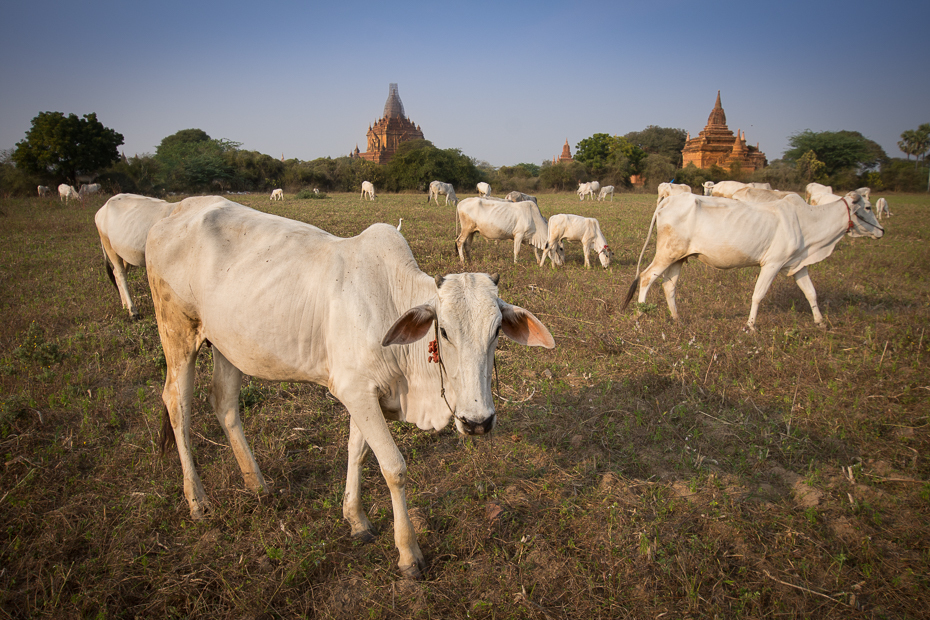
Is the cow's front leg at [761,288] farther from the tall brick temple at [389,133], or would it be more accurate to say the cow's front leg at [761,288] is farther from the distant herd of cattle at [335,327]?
the tall brick temple at [389,133]

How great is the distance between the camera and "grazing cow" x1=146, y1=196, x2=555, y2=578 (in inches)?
101

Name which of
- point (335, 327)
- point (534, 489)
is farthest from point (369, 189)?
point (335, 327)

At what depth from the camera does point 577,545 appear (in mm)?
3053

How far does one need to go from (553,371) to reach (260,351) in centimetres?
343

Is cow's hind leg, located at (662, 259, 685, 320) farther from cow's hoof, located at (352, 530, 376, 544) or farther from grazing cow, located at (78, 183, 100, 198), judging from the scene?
grazing cow, located at (78, 183, 100, 198)

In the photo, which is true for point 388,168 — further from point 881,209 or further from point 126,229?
point 126,229

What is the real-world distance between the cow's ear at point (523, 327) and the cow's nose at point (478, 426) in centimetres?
53

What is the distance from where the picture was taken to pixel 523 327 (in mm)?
2803

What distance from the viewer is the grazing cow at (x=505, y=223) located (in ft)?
41.0

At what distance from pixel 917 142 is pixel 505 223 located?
68.6m

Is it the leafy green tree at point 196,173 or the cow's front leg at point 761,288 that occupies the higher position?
the leafy green tree at point 196,173

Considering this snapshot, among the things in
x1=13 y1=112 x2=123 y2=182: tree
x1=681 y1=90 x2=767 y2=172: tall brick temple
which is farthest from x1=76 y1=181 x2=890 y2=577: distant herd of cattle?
x1=681 y1=90 x2=767 y2=172: tall brick temple

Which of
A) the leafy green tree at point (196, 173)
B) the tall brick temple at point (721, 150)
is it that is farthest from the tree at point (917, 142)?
the leafy green tree at point (196, 173)

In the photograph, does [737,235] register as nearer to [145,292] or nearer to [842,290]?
[842,290]
